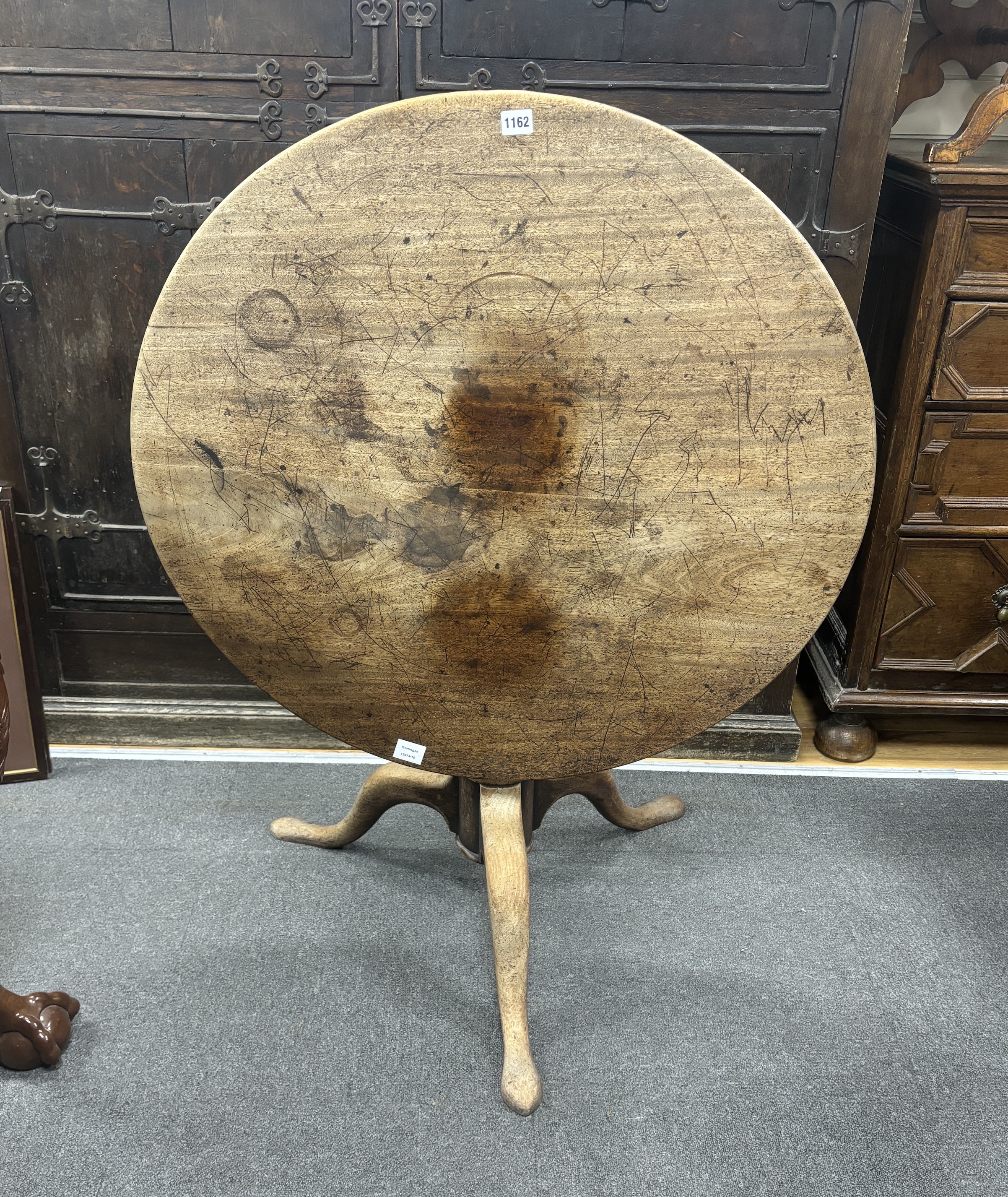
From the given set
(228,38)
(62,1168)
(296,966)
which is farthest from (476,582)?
(228,38)

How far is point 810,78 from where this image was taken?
171 centimetres

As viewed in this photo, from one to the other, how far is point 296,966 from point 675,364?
45.1 inches

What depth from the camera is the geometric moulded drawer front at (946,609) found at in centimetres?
200

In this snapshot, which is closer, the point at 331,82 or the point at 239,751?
the point at 331,82

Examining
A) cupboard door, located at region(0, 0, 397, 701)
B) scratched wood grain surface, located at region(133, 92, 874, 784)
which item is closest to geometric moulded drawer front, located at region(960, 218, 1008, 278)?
scratched wood grain surface, located at region(133, 92, 874, 784)

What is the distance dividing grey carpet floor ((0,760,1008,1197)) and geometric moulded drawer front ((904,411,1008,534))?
588mm

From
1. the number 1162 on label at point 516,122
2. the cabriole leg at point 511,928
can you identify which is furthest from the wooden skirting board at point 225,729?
the number 1162 on label at point 516,122

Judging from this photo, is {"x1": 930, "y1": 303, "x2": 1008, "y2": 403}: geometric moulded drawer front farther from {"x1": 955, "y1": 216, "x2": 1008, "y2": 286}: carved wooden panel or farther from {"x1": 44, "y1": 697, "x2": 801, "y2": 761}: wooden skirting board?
{"x1": 44, "y1": 697, "x2": 801, "y2": 761}: wooden skirting board

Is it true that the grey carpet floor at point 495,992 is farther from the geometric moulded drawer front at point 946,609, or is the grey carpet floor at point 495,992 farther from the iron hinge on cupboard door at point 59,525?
the iron hinge on cupboard door at point 59,525

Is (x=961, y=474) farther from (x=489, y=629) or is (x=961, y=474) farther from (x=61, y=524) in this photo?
(x=61, y=524)

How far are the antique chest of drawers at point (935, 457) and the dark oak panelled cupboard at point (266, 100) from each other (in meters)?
0.14

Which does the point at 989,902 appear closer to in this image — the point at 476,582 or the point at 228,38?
the point at 476,582

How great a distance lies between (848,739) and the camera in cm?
221

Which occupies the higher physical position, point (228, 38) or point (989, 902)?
point (228, 38)
